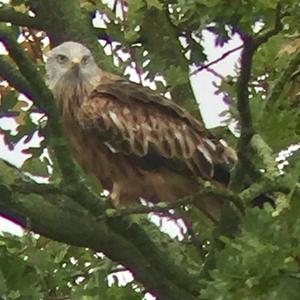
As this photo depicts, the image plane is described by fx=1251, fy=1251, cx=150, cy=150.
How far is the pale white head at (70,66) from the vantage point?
657 centimetres

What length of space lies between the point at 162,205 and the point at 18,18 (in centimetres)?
257

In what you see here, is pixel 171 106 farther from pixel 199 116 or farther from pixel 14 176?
pixel 14 176

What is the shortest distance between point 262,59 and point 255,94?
1.27 ft

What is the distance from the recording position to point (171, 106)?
654 cm

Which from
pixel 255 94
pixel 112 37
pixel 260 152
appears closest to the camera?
pixel 260 152

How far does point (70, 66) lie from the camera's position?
→ 6926 mm

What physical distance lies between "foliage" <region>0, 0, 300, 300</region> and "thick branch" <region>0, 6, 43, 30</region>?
0.03ft

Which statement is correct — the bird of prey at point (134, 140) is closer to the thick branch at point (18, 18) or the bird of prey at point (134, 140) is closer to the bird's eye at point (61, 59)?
the bird's eye at point (61, 59)

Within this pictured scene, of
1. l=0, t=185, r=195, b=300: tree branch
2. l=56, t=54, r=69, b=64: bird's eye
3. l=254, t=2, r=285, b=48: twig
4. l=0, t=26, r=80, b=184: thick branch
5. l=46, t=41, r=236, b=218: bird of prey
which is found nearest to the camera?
l=254, t=2, r=285, b=48: twig

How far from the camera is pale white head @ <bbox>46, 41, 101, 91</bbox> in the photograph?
6.57 metres

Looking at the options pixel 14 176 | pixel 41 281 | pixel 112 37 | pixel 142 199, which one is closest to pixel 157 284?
pixel 41 281

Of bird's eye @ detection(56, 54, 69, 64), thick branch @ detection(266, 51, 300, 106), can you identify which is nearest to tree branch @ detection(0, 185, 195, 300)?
thick branch @ detection(266, 51, 300, 106)

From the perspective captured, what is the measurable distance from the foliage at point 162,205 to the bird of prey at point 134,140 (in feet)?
0.40

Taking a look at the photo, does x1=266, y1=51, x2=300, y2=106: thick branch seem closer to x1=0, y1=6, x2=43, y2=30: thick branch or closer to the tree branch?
the tree branch
